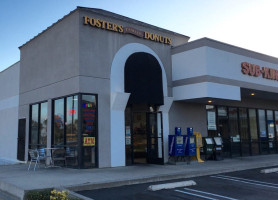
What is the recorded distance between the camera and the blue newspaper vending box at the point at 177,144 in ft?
46.0

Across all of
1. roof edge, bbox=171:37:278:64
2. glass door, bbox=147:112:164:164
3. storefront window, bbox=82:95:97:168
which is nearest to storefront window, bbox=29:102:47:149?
storefront window, bbox=82:95:97:168

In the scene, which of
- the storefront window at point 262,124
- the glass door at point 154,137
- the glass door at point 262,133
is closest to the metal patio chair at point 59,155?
the glass door at point 154,137

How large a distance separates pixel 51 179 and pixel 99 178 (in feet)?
5.01

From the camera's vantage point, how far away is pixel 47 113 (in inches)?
559

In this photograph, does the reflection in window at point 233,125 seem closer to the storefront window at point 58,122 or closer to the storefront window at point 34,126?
the storefront window at point 58,122

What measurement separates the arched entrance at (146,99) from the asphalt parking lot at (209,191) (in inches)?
157

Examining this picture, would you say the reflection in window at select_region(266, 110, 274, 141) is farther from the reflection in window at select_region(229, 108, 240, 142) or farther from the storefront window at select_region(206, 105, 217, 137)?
the storefront window at select_region(206, 105, 217, 137)

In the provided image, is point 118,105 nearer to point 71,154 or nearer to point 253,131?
point 71,154

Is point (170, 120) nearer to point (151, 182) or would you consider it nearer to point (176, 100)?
point (176, 100)

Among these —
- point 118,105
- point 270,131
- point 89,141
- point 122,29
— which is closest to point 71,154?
point 89,141

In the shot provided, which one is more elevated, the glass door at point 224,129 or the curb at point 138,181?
the glass door at point 224,129

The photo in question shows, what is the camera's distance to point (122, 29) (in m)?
13.7

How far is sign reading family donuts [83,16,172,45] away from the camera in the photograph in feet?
41.8

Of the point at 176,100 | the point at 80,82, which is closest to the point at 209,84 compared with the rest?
the point at 176,100
